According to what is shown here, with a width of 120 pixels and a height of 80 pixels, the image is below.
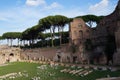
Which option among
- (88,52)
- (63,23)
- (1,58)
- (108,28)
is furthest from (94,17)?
(1,58)

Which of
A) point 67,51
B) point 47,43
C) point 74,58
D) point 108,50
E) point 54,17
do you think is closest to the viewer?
point 108,50

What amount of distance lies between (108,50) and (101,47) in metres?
1.48

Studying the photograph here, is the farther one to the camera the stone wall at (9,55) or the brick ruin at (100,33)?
the stone wall at (9,55)

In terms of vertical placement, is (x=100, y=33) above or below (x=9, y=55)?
above

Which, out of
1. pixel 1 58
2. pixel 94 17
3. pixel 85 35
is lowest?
pixel 1 58

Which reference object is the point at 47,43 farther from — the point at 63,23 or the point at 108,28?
the point at 108,28

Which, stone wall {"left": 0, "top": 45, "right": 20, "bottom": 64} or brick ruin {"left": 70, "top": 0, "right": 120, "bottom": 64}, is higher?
brick ruin {"left": 70, "top": 0, "right": 120, "bottom": 64}

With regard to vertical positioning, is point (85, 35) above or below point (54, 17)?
below

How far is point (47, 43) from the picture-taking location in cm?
7694

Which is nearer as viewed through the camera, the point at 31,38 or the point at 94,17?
the point at 94,17

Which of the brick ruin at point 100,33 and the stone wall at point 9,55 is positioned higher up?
the brick ruin at point 100,33

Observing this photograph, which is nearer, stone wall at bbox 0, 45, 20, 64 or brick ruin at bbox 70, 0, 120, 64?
brick ruin at bbox 70, 0, 120, 64

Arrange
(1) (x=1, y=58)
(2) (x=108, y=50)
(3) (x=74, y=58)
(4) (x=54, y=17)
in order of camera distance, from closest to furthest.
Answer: (2) (x=108, y=50) < (3) (x=74, y=58) < (4) (x=54, y=17) < (1) (x=1, y=58)

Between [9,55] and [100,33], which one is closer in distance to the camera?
[100,33]
